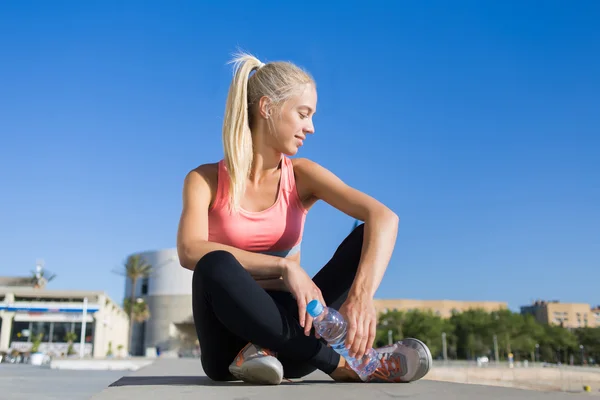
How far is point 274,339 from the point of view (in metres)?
1.80

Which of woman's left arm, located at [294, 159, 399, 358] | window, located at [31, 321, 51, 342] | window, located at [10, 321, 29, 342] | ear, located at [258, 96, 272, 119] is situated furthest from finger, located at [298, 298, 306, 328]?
window, located at [10, 321, 29, 342]

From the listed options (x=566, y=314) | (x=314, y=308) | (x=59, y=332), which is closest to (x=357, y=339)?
(x=314, y=308)

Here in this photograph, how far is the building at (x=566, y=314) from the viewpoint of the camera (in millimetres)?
103188

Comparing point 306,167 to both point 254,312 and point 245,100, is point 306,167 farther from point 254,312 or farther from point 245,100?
point 254,312

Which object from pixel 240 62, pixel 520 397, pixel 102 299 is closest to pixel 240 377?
pixel 520 397

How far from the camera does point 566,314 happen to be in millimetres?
103438

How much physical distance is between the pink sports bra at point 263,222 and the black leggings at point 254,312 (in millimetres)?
221

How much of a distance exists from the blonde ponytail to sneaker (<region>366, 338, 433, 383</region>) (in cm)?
80

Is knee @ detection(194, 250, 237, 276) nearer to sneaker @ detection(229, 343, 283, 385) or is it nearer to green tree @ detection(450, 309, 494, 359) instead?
sneaker @ detection(229, 343, 283, 385)

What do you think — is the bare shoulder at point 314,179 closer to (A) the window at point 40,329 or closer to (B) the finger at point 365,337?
(B) the finger at point 365,337

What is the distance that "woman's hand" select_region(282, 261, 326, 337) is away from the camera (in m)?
1.71

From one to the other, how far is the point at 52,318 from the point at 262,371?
35.1 meters

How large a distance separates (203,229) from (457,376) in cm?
4018

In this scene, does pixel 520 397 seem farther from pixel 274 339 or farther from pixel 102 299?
pixel 102 299
